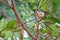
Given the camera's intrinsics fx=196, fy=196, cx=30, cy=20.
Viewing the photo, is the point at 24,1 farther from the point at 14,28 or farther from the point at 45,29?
the point at 14,28

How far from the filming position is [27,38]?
1098mm

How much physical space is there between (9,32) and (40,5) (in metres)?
0.17

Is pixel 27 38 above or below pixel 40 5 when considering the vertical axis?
below

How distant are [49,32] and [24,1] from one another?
2.71 feet

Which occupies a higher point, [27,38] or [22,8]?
[22,8]

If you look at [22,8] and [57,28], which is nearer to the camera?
[57,28]

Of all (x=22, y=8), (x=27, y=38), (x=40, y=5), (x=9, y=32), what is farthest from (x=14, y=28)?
(x=22, y=8)

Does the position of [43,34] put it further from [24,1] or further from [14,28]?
[24,1]

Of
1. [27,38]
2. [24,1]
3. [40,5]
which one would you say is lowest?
[27,38]

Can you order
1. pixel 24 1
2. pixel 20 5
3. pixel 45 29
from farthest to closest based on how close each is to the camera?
pixel 20 5
pixel 24 1
pixel 45 29

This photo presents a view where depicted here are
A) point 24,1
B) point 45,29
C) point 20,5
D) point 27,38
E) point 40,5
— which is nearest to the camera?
point 40,5

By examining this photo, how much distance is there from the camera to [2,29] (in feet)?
2.72

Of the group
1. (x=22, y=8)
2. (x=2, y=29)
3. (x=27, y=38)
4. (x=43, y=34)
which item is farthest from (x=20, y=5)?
(x=2, y=29)

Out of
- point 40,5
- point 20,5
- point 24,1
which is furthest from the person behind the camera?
point 20,5
